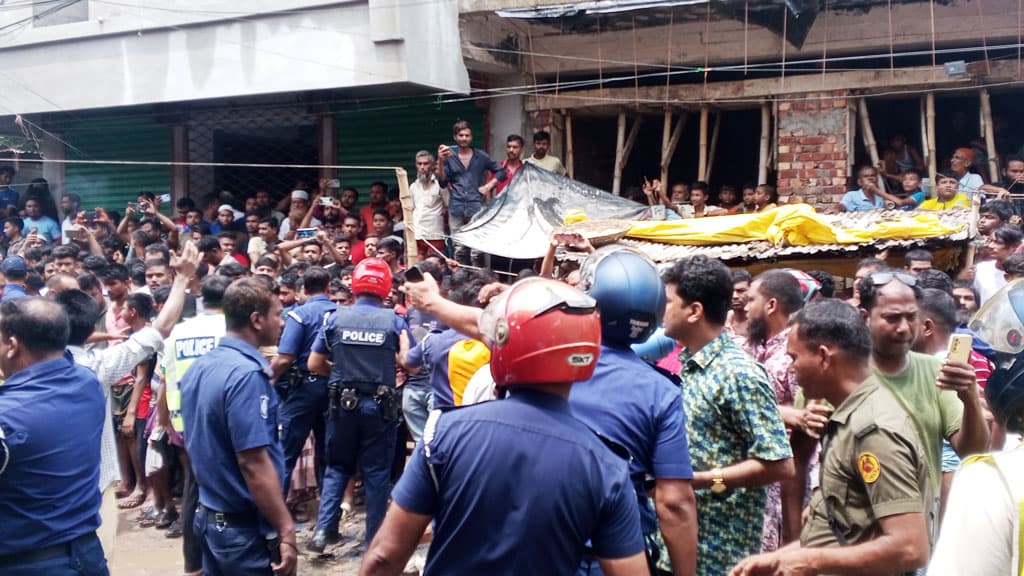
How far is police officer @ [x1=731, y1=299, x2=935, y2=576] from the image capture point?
273cm

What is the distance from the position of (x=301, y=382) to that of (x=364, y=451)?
73 cm

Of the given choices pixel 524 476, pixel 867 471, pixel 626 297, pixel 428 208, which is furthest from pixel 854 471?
pixel 428 208

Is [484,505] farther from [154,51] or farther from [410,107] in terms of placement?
[154,51]

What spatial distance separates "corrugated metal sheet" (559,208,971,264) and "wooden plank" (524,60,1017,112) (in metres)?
1.94

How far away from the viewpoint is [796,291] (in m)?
4.41

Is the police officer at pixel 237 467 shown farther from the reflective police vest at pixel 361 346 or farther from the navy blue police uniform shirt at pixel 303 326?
the navy blue police uniform shirt at pixel 303 326

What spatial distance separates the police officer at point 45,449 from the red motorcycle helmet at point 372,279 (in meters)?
2.81

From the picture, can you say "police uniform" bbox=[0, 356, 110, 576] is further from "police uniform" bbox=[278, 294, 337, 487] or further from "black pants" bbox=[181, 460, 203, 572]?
"police uniform" bbox=[278, 294, 337, 487]

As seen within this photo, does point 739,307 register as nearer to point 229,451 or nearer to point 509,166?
point 229,451

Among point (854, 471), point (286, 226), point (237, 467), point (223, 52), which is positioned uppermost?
point (223, 52)

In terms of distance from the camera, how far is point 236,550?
381cm

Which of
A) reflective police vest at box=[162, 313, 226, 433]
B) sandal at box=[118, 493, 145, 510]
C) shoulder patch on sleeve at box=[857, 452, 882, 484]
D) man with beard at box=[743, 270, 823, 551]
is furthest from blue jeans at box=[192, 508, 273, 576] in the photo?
sandal at box=[118, 493, 145, 510]

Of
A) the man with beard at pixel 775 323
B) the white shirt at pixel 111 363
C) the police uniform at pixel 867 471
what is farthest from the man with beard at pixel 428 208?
the police uniform at pixel 867 471

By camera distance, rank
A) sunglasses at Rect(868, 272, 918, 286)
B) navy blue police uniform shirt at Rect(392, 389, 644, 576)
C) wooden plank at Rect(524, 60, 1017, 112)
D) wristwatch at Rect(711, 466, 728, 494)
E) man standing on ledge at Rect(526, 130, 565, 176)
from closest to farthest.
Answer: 1. navy blue police uniform shirt at Rect(392, 389, 644, 576)
2. wristwatch at Rect(711, 466, 728, 494)
3. sunglasses at Rect(868, 272, 918, 286)
4. wooden plank at Rect(524, 60, 1017, 112)
5. man standing on ledge at Rect(526, 130, 565, 176)
